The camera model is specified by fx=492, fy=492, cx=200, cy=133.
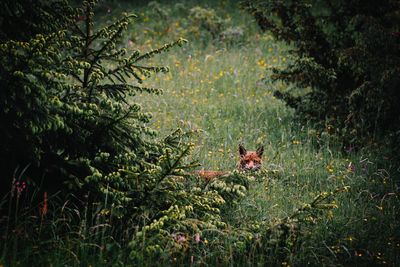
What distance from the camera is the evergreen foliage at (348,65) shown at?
27.5 ft

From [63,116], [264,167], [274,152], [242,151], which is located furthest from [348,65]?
[63,116]

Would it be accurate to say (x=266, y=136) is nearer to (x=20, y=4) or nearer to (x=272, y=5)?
(x=272, y=5)

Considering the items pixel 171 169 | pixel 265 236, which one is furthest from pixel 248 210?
pixel 171 169

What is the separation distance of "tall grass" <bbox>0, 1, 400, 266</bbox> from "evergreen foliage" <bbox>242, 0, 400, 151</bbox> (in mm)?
490

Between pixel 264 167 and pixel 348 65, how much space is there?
2.84 meters

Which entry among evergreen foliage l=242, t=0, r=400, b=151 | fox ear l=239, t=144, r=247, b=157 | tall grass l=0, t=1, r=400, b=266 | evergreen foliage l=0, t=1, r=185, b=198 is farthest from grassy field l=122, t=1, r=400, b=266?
evergreen foliage l=0, t=1, r=185, b=198

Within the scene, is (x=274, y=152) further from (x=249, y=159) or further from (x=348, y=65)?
A: (x=348, y=65)

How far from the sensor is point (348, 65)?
9.05 m

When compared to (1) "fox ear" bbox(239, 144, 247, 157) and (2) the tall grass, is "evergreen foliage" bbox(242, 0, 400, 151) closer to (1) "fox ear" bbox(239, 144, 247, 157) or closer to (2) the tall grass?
(2) the tall grass

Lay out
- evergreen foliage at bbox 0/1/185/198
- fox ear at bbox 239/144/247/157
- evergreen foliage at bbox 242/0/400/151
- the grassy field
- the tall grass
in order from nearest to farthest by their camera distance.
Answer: evergreen foliage at bbox 0/1/185/198 < the tall grass < the grassy field < fox ear at bbox 239/144/247/157 < evergreen foliage at bbox 242/0/400/151

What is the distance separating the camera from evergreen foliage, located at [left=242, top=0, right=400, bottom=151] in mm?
8391

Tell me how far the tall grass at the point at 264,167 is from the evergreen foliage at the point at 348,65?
1.61 feet

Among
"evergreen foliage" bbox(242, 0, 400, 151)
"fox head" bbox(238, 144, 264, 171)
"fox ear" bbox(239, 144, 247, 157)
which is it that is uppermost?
"evergreen foliage" bbox(242, 0, 400, 151)

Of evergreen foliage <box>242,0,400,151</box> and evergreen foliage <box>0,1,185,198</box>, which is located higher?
evergreen foliage <box>242,0,400,151</box>
